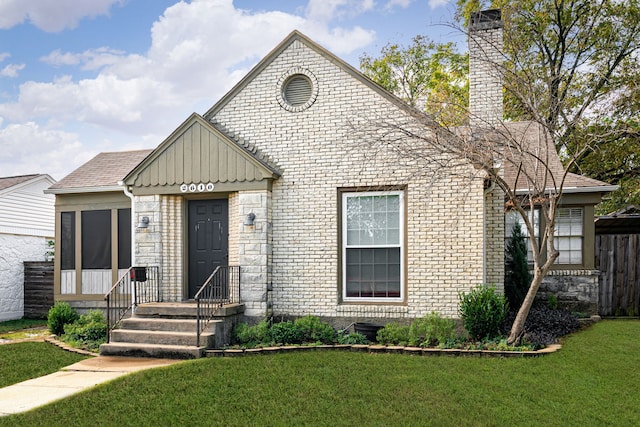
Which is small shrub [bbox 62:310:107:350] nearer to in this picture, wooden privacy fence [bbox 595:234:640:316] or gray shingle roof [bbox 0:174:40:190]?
gray shingle roof [bbox 0:174:40:190]

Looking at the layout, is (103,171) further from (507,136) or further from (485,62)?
(507,136)

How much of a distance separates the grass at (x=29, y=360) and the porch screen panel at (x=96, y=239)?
8.50ft

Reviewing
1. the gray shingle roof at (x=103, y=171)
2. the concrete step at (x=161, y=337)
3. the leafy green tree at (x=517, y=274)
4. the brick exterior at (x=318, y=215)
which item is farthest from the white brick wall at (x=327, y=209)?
the gray shingle roof at (x=103, y=171)

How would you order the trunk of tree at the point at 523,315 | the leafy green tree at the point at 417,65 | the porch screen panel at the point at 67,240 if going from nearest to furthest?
the trunk of tree at the point at 523,315 → the porch screen panel at the point at 67,240 → the leafy green tree at the point at 417,65

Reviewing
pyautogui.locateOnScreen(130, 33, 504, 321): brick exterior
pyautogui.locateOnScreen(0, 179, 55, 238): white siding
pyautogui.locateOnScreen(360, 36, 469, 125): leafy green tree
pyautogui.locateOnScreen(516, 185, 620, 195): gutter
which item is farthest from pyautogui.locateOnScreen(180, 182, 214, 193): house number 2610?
pyautogui.locateOnScreen(360, 36, 469, 125): leafy green tree

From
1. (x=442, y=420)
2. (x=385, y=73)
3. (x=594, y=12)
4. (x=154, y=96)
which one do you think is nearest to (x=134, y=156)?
(x=154, y=96)

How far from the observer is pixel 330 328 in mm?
8078

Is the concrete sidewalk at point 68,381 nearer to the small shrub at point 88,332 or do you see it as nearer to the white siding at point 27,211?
the small shrub at point 88,332

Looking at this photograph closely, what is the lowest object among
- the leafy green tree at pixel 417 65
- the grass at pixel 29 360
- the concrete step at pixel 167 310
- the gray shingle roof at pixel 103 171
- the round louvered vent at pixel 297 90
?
the grass at pixel 29 360

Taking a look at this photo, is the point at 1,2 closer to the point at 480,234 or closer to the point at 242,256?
the point at 242,256

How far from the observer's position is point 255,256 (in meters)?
8.64

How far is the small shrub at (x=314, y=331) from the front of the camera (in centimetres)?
798

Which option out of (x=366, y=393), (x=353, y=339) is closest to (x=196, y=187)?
(x=353, y=339)

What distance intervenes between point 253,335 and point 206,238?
7.59 ft
